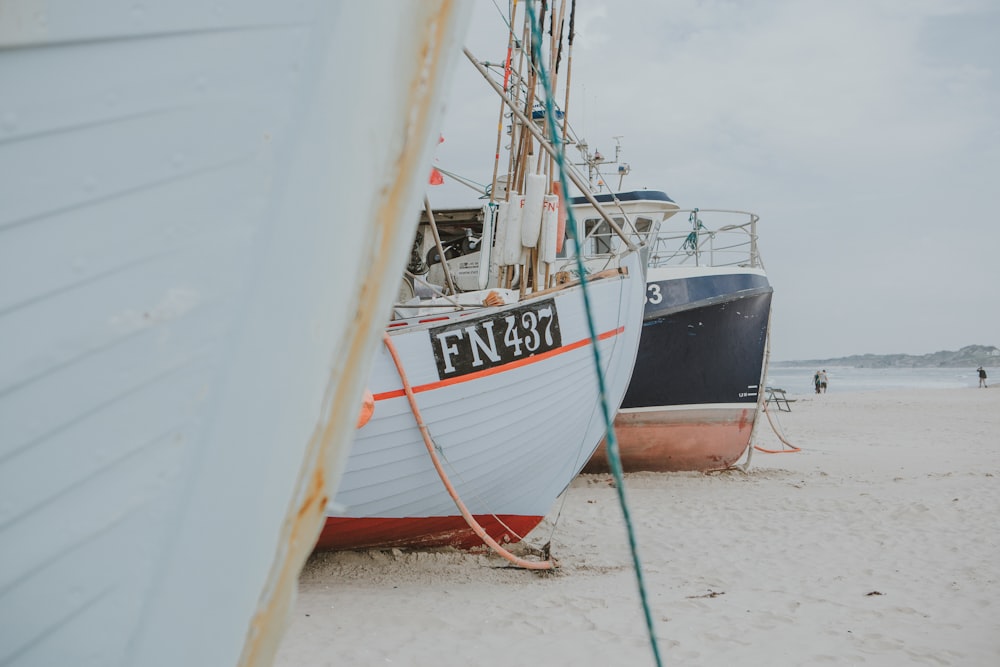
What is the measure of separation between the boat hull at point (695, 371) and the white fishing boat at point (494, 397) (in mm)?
3858

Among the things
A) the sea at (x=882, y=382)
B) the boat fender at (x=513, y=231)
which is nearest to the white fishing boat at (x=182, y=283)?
the boat fender at (x=513, y=231)

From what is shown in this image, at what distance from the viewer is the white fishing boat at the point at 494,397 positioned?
4.61m

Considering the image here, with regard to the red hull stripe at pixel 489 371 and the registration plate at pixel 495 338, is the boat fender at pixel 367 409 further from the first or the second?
the registration plate at pixel 495 338

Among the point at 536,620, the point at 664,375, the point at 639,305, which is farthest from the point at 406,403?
the point at 664,375

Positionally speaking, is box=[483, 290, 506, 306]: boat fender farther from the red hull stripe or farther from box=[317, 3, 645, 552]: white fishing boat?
the red hull stripe

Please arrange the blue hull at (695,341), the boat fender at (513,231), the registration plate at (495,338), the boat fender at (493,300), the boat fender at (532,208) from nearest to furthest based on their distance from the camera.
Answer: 1. the registration plate at (495,338)
2. the boat fender at (493,300)
3. the boat fender at (532,208)
4. the boat fender at (513,231)
5. the blue hull at (695,341)

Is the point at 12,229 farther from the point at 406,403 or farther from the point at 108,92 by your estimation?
the point at 406,403

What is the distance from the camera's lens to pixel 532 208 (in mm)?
5160

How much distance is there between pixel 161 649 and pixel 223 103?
A: 3.10 feet

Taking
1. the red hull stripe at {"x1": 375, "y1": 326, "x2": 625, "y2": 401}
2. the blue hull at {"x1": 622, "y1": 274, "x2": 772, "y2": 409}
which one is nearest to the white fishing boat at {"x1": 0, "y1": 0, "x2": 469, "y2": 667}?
the red hull stripe at {"x1": 375, "y1": 326, "x2": 625, "y2": 401}

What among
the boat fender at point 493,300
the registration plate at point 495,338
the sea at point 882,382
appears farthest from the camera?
the sea at point 882,382

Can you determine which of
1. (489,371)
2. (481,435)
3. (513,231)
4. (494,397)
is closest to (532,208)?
(513,231)

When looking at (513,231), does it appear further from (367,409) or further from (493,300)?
(367,409)

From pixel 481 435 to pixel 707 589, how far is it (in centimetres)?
208
